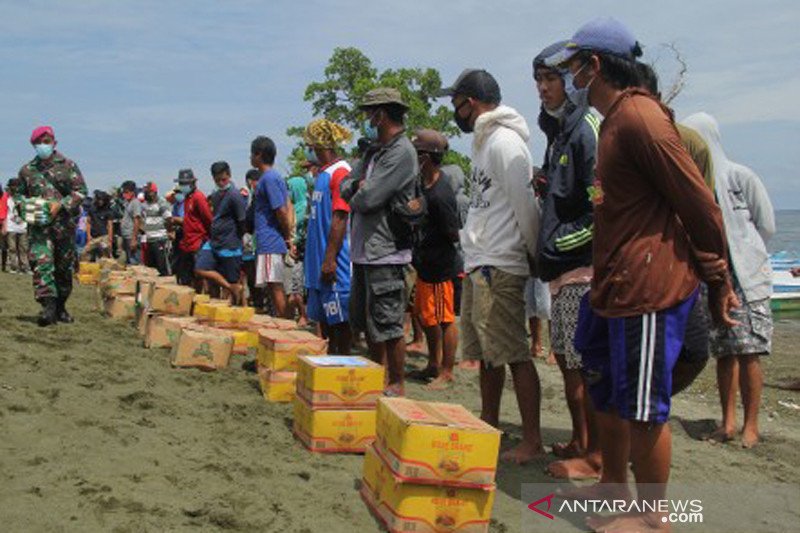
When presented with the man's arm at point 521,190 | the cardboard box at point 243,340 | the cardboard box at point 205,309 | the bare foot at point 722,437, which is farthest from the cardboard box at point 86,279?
the bare foot at point 722,437

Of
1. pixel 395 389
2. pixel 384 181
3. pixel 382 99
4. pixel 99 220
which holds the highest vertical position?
pixel 382 99

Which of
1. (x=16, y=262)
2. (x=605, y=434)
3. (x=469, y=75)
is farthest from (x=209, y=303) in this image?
(x=16, y=262)

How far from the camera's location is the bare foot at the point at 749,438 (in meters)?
5.15

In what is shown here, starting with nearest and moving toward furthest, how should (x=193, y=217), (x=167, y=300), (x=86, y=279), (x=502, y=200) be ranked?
(x=502, y=200) < (x=167, y=300) < (x=193, y=217) < (x=86, y=279)

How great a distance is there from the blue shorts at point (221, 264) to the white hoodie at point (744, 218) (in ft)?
19.2

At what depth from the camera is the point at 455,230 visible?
680cm

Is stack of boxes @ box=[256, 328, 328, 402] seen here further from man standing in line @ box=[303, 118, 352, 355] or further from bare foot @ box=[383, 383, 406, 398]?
bare foot @ box=[383, 383, 406, 398]

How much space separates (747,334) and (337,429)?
2694 millimetres

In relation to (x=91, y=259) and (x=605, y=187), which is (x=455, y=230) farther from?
(x=91, y=259)

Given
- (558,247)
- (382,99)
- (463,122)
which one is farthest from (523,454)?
(382,99)

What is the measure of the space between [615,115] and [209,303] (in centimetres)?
564

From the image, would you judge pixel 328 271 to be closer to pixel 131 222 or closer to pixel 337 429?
pixel 337 429

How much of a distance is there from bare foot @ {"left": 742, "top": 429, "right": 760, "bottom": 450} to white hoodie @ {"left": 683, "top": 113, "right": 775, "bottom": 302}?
832mm

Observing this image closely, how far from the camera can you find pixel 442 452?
10.6ft
